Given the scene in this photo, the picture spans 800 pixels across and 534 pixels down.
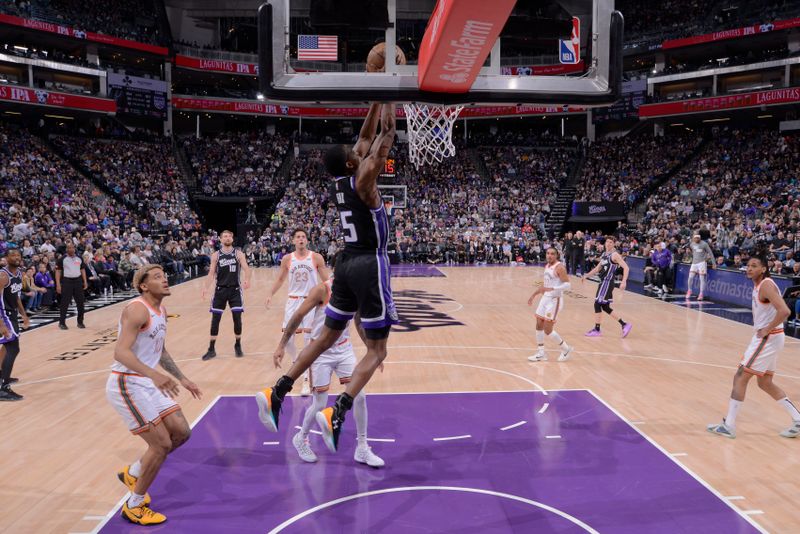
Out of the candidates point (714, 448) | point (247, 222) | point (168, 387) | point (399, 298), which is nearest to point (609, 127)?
point (247, 222)

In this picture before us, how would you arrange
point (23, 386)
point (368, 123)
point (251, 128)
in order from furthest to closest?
point (251, 128) < point (23, 386) < point (368, 123)

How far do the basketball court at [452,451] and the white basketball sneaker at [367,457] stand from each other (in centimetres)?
8

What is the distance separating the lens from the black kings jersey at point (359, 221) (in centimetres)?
427

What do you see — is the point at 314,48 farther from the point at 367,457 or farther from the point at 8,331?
the point at 8,331

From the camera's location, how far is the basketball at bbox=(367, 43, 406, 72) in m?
5.45

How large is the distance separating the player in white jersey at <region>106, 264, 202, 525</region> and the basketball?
102 inches

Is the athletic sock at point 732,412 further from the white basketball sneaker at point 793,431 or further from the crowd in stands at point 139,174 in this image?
the crowd in stands at point 139,174

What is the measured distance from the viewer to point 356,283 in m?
4.36

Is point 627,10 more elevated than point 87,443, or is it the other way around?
point 627,10

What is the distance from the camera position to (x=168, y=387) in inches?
163

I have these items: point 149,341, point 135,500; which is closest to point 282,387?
point 149,341

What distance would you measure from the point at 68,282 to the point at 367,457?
9.43 meters

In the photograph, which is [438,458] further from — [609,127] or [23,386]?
[609,127]

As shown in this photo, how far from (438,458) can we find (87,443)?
11.0 feet
